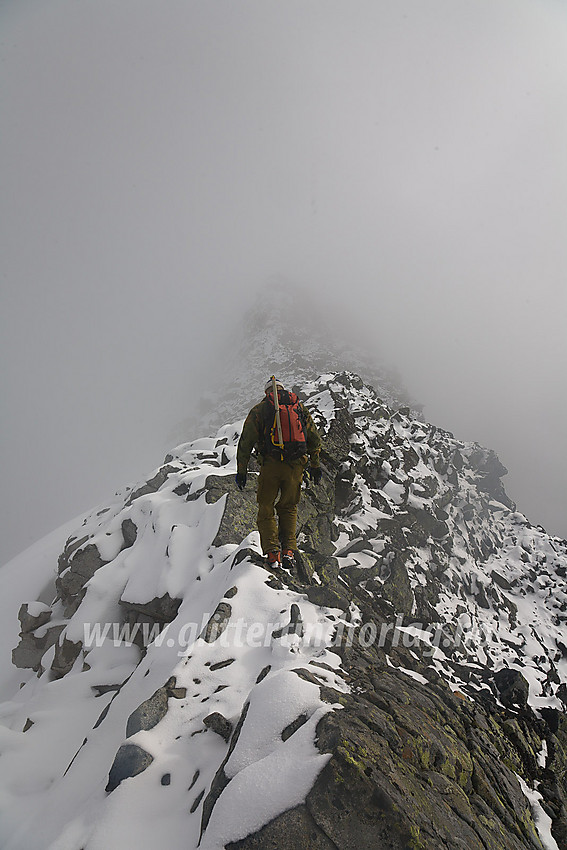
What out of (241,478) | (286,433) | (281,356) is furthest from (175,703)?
(281,356)

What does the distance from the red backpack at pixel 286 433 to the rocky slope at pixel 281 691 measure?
7.51 ft

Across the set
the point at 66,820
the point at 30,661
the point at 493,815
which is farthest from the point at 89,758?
the point at 30,661

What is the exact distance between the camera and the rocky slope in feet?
9.65

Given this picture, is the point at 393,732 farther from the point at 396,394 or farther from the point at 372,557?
the point at 396,394

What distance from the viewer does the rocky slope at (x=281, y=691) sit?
294 centimetres

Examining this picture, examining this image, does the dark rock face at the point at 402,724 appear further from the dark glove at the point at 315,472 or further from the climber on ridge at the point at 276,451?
the dark glove at the point at 315,472

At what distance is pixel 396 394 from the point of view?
172ft

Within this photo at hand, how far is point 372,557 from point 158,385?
215 feet

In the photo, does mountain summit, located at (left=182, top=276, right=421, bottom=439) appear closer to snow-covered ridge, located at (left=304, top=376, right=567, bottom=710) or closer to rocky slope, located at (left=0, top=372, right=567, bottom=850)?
snow-covered ridge, located at (left=304, top=376, right=567, bottom=710)

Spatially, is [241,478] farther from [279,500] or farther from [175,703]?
[175,703]

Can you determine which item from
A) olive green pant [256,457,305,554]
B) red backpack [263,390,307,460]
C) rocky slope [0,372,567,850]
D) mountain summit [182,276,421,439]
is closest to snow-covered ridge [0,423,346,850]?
rocky slope [0,372,567,850]

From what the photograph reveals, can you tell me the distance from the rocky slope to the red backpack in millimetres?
2290

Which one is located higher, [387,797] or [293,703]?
[293,703]

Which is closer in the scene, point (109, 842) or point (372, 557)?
point (109, 842)
